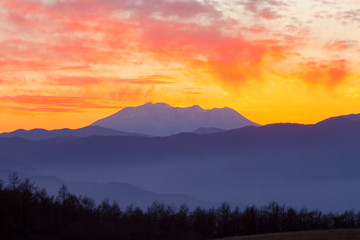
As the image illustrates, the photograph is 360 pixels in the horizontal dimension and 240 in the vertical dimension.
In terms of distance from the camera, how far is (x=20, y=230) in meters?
81.5

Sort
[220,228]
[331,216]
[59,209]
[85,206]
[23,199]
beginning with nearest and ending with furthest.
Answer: [23,199], [59,209], [85,206], [220,228], [331,216]

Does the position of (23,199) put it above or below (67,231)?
above

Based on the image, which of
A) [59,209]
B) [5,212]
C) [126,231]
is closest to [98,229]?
[126,231]

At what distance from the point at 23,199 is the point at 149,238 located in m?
24.3

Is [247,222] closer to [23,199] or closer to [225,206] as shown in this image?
[225,206]

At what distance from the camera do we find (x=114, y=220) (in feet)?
385

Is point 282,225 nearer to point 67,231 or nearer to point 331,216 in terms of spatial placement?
point 331,216

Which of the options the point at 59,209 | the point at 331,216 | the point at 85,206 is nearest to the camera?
the point at 59,209

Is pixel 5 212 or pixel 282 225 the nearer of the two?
pixel 5 212

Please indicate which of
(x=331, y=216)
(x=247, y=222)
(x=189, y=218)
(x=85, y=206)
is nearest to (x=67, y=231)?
(x=85, y=206)

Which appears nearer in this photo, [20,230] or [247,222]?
[20,230]

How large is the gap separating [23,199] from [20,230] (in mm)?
6752

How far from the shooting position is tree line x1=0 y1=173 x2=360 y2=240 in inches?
3337

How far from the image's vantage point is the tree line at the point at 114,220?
8475 cm
